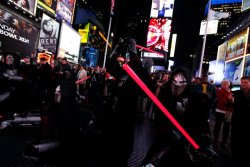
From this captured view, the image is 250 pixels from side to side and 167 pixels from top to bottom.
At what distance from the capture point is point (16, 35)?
595 inches

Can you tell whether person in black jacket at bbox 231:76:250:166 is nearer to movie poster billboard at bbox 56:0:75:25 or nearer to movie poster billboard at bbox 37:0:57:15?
movie poster billboard at bbox 37:0:57:15

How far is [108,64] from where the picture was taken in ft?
11.3

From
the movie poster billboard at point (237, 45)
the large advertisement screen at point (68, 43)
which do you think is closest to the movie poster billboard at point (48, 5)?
the large advertisement screen at point (68, 43)

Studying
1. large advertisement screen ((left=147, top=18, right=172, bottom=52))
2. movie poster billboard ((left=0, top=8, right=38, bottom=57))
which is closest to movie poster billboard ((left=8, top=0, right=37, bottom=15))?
movie poster billboard ((left=0, top=8, right=38, bottom=57))

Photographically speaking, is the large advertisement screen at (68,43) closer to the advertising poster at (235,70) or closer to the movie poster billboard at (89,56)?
the advertising poster at (235,70)

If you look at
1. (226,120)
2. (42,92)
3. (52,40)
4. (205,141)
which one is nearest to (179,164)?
(205,141)

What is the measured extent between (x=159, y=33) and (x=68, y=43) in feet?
57.8

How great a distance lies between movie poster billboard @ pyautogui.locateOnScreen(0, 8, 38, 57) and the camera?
1377 centimetres

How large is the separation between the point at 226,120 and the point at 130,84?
4.26 m

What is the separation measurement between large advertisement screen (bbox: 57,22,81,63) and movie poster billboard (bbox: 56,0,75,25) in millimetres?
811

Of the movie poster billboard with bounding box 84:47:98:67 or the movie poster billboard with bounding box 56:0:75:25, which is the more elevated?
the movie poster billboard with bounding box 56:0:75:25

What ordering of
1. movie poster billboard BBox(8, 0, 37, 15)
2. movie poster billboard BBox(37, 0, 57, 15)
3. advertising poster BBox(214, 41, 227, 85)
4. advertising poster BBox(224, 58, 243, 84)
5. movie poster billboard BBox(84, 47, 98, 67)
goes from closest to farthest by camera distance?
advertising poster BBox(224, 58, 243, 84), movie poster billboard BBox(8, 0, 37, 15), advertising poster BBox(214, 41, 227, 85), movie poster billboard BBox(37, 0, 57, 15), movie poster billboard BBox(84, 47, 98, 67)

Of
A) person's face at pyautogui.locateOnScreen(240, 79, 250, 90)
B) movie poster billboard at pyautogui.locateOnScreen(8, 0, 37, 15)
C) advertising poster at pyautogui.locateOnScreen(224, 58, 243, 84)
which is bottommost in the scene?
person's face at pyautogui.locateOnScreen(240, 79, 250, 90)

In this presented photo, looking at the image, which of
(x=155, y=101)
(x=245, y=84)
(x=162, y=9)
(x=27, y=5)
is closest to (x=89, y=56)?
(x=162, y=9)
